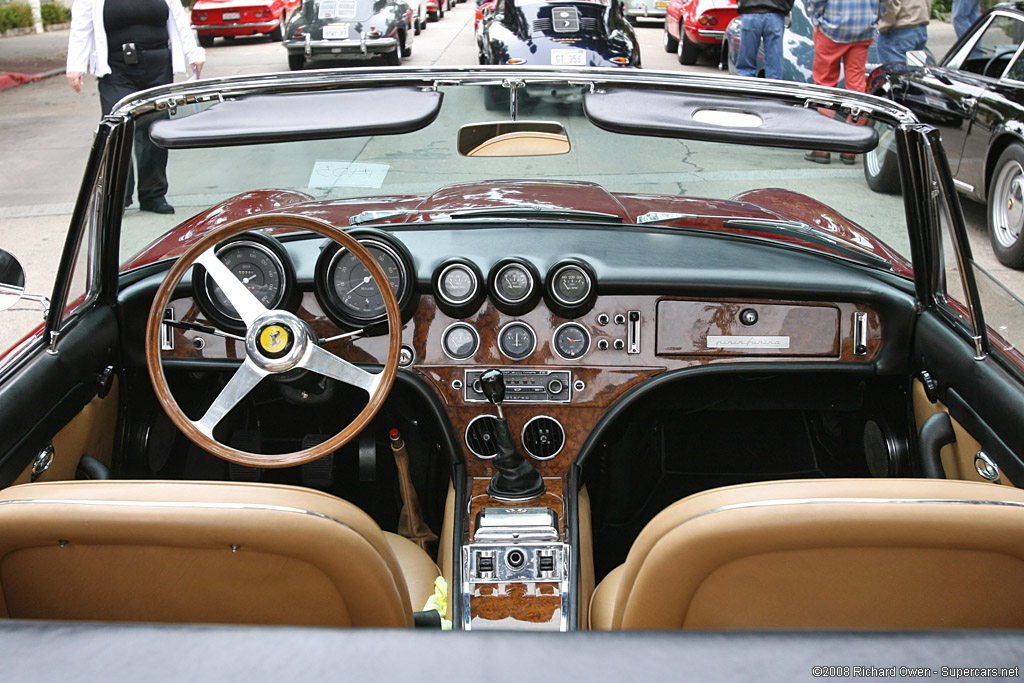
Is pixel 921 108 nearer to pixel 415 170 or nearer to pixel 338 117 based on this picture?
pixel 415 170

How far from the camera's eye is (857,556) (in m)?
1.29

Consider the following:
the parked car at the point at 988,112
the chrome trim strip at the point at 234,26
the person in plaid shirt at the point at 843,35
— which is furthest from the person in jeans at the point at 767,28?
the chrome trim strip at the point at 234,26

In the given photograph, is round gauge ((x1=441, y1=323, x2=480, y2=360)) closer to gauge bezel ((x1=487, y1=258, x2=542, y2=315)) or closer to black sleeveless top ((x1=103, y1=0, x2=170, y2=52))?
gauge bezel ((x1=487, y1=258, x2=542, y2=315))

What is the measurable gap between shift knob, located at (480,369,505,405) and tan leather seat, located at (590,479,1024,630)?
1350 millimetres

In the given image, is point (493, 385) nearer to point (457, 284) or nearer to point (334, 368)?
point (457, 284)

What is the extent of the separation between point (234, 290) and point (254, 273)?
0.37 m

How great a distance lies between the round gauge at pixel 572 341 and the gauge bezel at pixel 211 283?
0.85m

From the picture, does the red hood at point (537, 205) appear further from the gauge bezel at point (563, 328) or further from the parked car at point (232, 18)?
the parked car at point (232, 18)

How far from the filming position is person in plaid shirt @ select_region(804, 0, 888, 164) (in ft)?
25.3

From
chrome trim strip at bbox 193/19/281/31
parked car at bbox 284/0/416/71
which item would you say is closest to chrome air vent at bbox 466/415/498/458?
parked car at bbox 284/0/416/71

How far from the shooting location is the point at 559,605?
2520mm

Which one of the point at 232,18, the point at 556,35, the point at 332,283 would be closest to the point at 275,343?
the point at 332,283

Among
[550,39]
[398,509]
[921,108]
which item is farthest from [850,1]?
[398,509]

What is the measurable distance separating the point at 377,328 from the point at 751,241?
1.24 m
